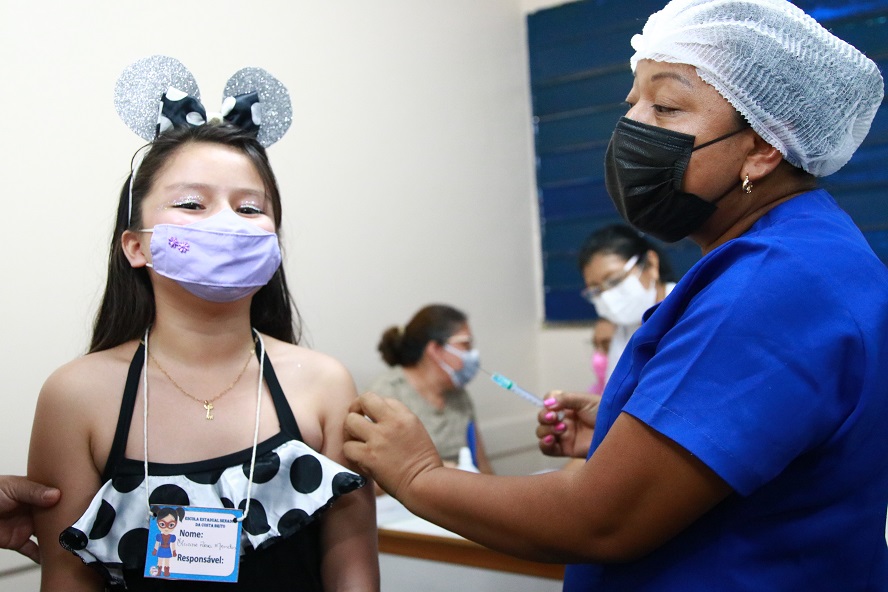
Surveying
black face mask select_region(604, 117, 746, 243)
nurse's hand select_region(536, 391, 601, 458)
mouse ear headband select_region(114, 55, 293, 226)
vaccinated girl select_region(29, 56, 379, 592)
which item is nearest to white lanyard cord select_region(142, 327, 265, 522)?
vaccinated girl select_region(29, 56, 379, 592)

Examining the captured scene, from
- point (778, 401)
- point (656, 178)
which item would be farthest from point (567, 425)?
point (778, 401)

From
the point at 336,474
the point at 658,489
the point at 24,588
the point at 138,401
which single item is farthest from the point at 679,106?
the point at 24,588

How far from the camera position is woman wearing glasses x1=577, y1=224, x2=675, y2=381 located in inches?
124

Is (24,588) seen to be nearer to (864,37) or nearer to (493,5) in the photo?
(493,5)

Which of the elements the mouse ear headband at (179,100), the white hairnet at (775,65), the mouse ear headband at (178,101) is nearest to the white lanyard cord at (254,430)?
the mouse ear headband at (178,101)

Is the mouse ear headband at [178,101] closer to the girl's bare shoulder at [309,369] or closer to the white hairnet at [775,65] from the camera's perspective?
the girl's bare shoulder at [309,369]

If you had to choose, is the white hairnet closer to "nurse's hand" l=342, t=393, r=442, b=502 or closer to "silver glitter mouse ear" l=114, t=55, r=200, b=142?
"nurse's hand" l=342, t=393, r=442, b=502

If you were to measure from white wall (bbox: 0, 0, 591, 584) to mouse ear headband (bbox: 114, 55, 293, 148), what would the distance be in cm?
57

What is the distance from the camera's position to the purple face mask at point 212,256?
4.75 ft

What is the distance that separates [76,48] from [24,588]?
1534mm

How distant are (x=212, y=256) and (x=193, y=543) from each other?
483 millimetres

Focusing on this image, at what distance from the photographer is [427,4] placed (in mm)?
3709

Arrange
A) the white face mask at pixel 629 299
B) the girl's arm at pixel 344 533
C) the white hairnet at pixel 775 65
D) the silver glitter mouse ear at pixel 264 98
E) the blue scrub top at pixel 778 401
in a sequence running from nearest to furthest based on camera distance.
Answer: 1. the blue scrub top at pixel 778 401
2. the white hairnet at pixel 775 65
3. the girl's arm at pixel 344 533
4. the silver glitter mouse ear at pixel 264 98
5. the white face mask at pixel 629 299

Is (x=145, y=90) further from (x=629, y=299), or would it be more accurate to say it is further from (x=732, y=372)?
(x=629, y=299)
